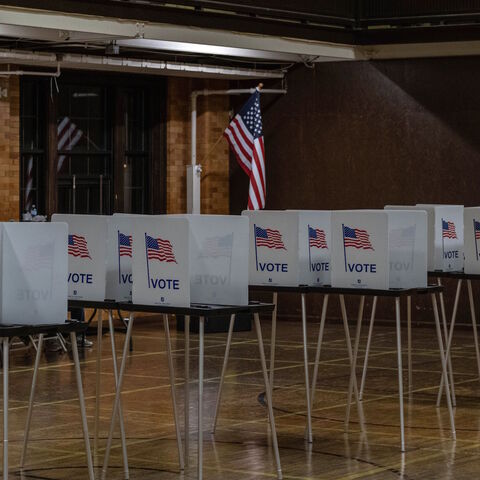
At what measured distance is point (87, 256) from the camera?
8.97 metres

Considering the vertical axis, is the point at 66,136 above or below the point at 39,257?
above

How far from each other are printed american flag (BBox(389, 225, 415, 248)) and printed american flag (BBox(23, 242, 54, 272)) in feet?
9.28

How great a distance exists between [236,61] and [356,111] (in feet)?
5.83

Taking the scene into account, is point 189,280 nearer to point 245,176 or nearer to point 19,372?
point 19,372

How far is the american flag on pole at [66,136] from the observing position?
720 inches

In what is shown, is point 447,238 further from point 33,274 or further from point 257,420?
point 33,274

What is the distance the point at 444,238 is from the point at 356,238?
6.51 ft

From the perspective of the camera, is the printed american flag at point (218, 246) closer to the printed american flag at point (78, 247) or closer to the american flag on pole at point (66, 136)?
the printed american flag at point (78, 247)

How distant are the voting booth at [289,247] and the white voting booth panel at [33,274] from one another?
2271 mm

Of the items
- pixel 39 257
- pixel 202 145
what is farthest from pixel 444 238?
pixel 202 145

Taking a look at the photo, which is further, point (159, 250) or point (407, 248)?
point (407, 248)

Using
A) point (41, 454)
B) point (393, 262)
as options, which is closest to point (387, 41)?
point (393, 262)

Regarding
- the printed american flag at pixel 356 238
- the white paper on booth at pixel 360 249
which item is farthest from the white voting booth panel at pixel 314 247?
the printed american flag at pixel 356 238

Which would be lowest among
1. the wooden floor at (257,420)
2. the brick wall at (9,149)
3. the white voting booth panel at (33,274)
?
the wooden floor at (257,420)
